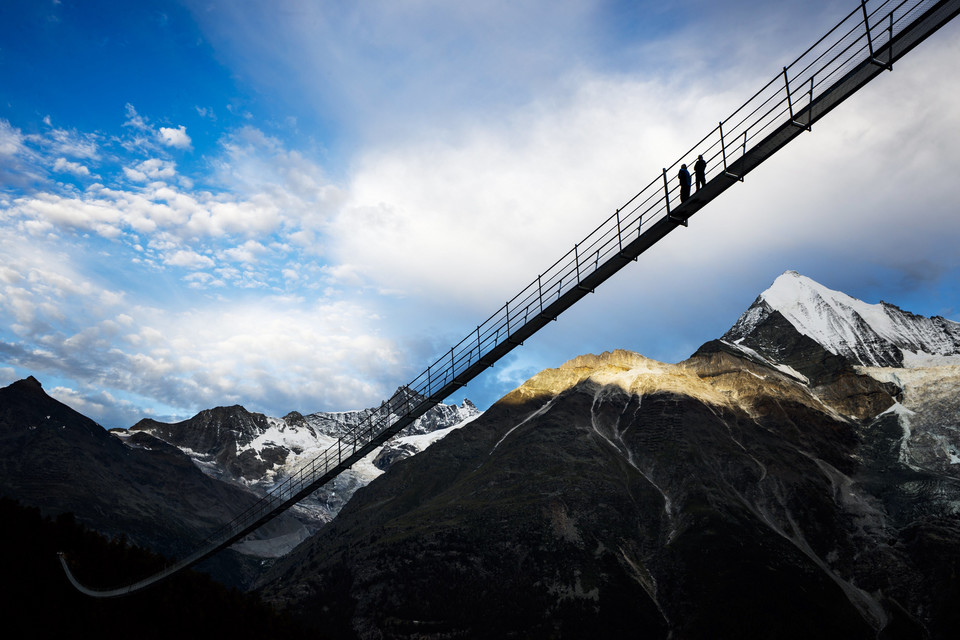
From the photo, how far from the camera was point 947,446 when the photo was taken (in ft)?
589

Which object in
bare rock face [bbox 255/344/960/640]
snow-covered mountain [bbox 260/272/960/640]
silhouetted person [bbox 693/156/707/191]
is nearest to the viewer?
silhouetted person [bbox 693/156/707/191]

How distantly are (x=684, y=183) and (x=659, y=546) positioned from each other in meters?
131

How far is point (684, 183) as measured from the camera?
26.0 metres

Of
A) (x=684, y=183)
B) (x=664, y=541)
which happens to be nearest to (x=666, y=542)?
(x=664, y=541)

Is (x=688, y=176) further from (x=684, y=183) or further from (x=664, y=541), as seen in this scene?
(x=664, y=541)

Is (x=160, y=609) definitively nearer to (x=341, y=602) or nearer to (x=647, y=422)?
(x=341, y=602)

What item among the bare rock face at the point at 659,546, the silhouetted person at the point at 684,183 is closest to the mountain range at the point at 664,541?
the bare rock face at the point at 659,546

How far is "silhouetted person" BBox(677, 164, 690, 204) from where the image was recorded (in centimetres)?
2598

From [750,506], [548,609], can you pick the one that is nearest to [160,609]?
[548,609]

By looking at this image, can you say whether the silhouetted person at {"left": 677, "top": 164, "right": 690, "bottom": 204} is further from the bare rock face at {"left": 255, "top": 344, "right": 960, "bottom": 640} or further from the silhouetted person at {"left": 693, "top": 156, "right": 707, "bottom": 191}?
the bare rock face at {"left": 255, "top": 344, "right": 960, "bottom": 640}

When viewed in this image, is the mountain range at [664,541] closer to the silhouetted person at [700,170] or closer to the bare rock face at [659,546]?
the bare rock face at [659,546]

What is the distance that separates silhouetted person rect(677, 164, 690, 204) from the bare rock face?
107 m

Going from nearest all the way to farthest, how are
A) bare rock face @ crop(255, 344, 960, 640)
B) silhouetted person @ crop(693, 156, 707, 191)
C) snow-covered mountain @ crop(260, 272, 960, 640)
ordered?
silhouetted person @ crop(693, 156, 707, 191)
bare rock face @ crop(255, 344, 960, 640)
snow-covered mountain @ crop(260, 272, 960, 640)

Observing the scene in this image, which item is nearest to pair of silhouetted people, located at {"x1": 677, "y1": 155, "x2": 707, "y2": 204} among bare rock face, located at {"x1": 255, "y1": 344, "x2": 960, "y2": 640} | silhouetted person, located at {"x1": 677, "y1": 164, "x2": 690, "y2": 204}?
silhouetted person, located at {"x1": 677, "y1": 164, "x2": 690, "y2": 204}
